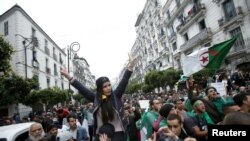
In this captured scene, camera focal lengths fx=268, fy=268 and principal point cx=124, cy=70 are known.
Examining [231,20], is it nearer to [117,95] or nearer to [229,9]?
[229,9]

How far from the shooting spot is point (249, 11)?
68.5ft

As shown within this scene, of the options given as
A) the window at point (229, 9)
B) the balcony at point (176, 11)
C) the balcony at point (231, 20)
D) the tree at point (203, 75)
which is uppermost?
the balcony at point (176, 11)

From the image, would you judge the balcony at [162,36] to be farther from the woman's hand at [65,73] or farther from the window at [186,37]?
the woman's hand at [65,73]

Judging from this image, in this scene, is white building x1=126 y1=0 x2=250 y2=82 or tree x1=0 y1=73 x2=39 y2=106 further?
white building x1=126 y1=0 x2=250 y2=82

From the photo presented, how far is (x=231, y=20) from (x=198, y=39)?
20.0 feet

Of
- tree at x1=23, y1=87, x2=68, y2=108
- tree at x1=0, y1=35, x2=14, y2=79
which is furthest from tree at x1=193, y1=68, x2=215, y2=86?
tree at x1=0, y1=35, x2=14, y2=79

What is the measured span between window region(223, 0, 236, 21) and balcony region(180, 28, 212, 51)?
3.16m

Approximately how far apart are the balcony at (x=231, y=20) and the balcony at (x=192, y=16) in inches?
128

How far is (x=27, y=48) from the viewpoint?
79.5 feet

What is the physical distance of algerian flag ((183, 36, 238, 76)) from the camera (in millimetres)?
7691

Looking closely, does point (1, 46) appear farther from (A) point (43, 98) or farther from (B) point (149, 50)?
(B) point (149, 50)

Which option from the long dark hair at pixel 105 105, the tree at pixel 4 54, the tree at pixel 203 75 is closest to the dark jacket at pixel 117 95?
the long dark hair at pixel 105 105

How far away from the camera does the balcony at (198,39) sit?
27.1m

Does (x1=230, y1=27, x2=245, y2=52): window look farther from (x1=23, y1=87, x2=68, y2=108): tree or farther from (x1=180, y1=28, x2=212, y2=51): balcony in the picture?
(x1=23, y1=87, x2=68, y2=108): tree
